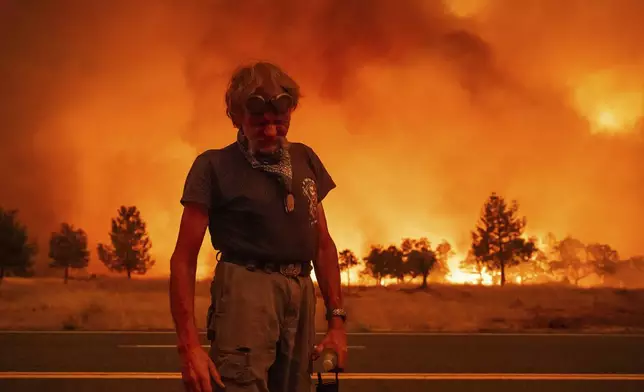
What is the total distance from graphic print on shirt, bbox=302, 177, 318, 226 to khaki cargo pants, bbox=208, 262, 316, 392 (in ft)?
0.75

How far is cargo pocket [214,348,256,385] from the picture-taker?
2.89 metres

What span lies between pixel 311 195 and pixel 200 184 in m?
0.42

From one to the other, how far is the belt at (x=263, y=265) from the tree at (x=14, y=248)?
155 feet

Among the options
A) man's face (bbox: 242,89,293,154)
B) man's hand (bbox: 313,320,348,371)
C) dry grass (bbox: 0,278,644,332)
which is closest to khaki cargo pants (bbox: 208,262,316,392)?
man's hand (bbox: 313,320,348,371)

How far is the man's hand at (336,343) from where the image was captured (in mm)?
3250

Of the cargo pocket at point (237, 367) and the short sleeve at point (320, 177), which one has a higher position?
the short sleeve at point (320, 177)

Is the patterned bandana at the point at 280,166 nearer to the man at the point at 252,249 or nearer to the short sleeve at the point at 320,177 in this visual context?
the man at the point at 252,249

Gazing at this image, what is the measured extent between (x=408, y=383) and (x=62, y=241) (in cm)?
4517

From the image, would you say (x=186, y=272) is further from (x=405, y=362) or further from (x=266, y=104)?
(x=405, y=362)

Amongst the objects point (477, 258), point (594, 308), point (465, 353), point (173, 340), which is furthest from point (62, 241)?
point (465, 353)

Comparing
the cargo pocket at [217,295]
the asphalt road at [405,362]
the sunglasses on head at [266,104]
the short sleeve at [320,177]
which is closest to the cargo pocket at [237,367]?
the cargo pocket at [217,295]

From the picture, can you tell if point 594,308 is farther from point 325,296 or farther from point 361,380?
point 325,296

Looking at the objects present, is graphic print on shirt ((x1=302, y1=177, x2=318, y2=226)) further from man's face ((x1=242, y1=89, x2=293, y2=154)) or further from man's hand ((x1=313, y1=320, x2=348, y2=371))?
man's hand ((x1=313, y1=320, x2=348, y2=371))

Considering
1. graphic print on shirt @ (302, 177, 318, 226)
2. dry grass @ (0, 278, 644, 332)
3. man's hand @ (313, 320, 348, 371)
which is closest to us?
graphic print on shirt @ (302, 177, 318, 226)
